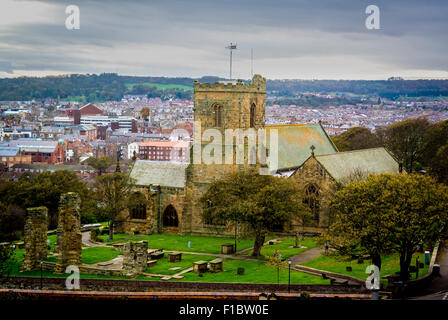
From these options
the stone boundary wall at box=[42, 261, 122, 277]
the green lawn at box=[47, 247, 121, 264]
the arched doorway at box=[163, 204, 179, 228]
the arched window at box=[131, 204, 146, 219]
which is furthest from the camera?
the arched window at box=[131, 204, 146, 219]

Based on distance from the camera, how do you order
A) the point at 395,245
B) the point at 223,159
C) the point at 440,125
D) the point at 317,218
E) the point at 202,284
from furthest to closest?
1. the point at 440,125
2. the point at 223,159
3. the point at 317,218
4. the point at 395,245
5. the point at 202,284

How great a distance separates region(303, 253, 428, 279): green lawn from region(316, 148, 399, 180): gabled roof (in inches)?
461

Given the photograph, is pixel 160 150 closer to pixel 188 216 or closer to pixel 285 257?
pixel 188 216

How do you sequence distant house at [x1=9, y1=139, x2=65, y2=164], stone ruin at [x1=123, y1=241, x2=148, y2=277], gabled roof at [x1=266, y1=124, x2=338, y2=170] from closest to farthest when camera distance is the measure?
stone ruin at [x1=123, y1=241, x2=148, y2=277] → gabled roof at [x1=266, y1=124, x2=338, y2=170] → distant house at [x1=9, y1=139, x2=65, y2=164]

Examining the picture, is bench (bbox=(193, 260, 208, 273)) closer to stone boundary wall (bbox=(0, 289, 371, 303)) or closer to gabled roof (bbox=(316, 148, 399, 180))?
stone boundary wall (bbox=(0, 289, 371, 303))

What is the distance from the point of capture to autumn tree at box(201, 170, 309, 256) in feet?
153

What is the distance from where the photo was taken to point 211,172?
5944cm

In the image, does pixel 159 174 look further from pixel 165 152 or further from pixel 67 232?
pixel 165 152

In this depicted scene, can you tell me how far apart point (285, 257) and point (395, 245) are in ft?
33.3

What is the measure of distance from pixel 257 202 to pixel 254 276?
295 inches

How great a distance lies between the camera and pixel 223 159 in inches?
2327

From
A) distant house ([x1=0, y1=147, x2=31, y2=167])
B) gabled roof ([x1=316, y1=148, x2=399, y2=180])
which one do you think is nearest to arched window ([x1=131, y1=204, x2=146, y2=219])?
gabled roof ([x1=316, y1=148, x2=399, y2=180])
